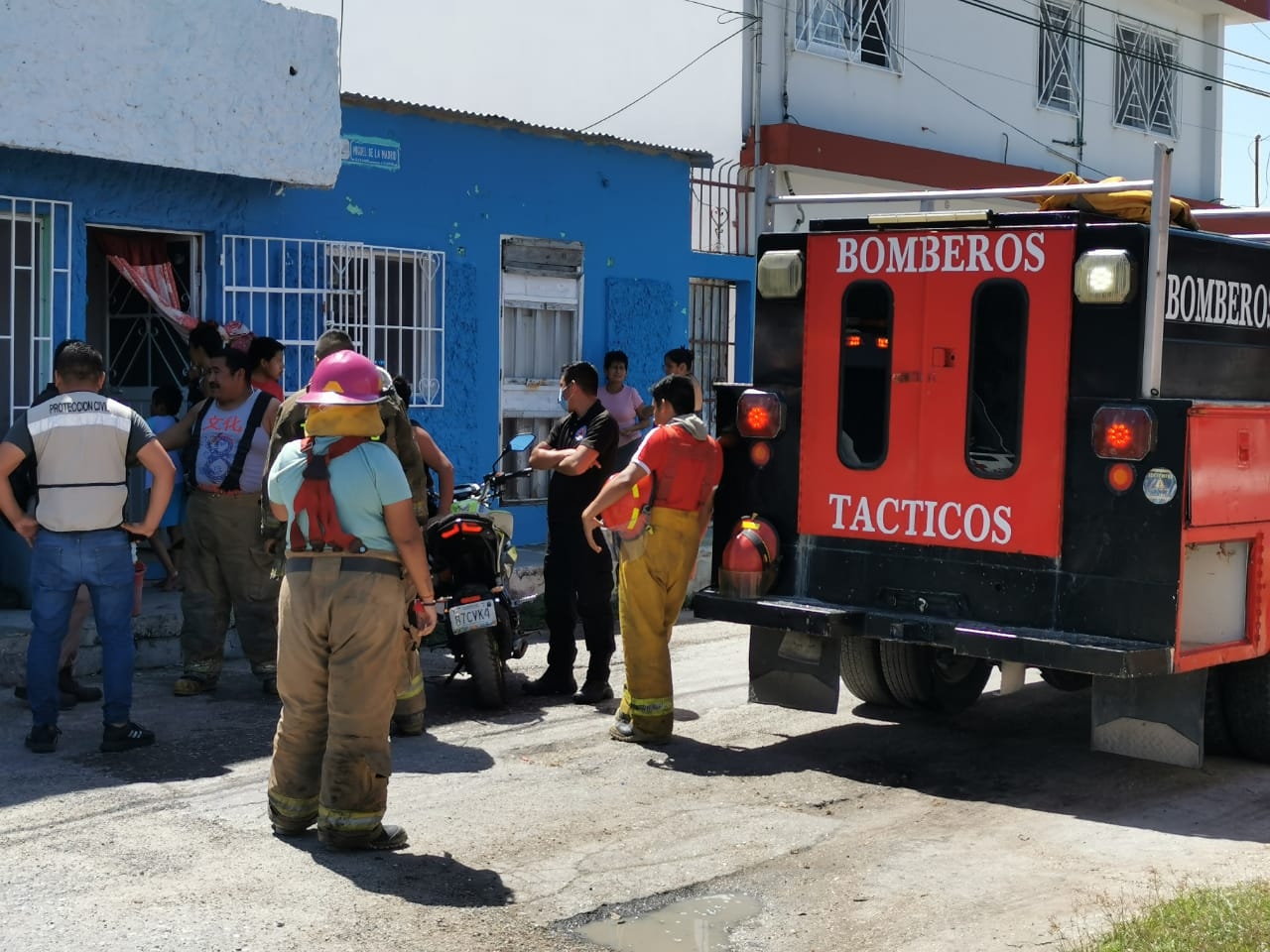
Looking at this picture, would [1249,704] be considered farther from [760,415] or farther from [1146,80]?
[1146,80]

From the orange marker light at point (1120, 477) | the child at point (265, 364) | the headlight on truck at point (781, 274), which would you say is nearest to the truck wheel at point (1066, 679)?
the orange marker light at point (1120, 477)

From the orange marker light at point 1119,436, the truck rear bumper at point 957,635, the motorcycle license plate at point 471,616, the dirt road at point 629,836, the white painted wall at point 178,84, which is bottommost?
the dirt road at point 629,836

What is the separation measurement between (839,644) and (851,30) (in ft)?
42.7

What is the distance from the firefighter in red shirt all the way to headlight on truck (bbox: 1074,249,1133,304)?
6.05ft

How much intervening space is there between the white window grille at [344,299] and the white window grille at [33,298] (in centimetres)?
123

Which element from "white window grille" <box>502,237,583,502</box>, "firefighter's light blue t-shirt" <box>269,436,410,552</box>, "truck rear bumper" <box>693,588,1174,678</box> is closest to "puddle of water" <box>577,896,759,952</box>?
"firefighter's light blue t-shirt" <box>269,436,410,552</box>

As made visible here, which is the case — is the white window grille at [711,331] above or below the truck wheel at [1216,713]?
above

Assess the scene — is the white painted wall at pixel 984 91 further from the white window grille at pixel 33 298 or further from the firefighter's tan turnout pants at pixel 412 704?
the firefighter's tan turnout pants at pixel 412 704

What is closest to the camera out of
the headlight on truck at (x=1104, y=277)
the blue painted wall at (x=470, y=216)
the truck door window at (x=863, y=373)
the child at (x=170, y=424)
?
the headlight on truck at (x=1104, y=277)

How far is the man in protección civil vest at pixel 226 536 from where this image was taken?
334 inches

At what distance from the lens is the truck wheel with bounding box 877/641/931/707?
8133mm

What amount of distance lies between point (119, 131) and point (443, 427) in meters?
3.62

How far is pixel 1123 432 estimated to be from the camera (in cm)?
656

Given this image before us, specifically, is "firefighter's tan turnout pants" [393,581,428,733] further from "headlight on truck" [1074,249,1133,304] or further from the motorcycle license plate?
"headlight on truck" [1074,249,1133,304]
